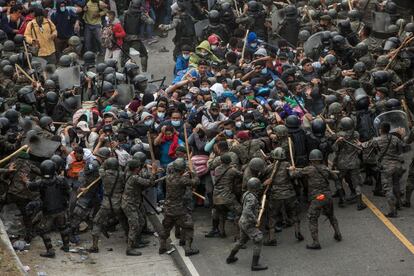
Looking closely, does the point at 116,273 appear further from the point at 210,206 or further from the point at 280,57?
the point at 280,57

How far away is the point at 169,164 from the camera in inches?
890

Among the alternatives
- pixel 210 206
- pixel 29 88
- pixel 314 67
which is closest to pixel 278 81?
pixel 314 67

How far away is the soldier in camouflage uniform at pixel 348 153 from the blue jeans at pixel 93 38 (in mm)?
9206

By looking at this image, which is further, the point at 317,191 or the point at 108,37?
the point at 108,37

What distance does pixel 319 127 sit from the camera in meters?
23.3

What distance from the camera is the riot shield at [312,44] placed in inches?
1110

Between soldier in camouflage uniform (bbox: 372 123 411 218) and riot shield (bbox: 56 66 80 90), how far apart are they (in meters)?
6.93

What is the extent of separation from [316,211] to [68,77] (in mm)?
7357

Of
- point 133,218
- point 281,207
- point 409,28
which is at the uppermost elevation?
point 409,28

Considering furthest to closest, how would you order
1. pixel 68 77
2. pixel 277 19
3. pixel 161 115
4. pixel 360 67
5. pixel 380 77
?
1. pixel 277 19
2. pixel 68 77
3. pixel 360 67
4. pixel 380 77
5. pixel 161 115

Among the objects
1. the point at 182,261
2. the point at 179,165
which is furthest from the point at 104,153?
the point at 182,261

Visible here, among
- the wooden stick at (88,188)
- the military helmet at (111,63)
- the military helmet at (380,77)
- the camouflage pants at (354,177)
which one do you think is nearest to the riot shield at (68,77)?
the military helmet at (111,63)

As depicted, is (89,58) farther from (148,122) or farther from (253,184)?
(253,184)

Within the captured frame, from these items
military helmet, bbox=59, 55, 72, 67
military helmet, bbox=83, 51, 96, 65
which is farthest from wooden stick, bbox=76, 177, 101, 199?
military helmet, bbox=83, 51, 96, 65
